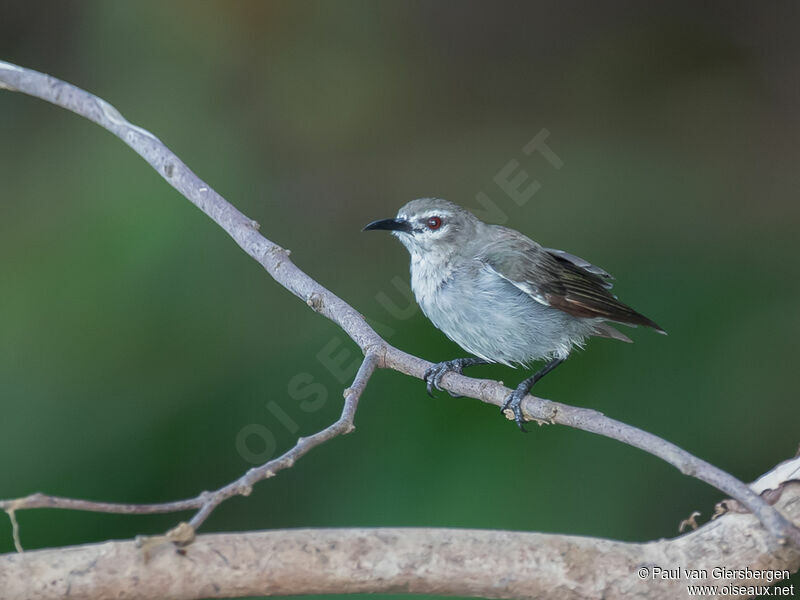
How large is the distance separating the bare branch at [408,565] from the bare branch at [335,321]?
169 millimetres

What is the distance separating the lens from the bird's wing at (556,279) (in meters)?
2.68

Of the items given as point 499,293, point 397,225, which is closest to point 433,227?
point 397,225

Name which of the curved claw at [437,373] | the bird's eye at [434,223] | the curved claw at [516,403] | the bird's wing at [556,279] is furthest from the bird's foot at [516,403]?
the bird's eye at [434,223]

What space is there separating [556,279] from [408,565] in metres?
1.14

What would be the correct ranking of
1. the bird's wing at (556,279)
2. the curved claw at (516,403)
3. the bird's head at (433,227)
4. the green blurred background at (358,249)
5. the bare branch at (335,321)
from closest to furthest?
the bare branch at (335,321), the curved claw at (516,403), the bird's wing at (556,279), the bird's head at (433,227), the green blurred background at (358,249)

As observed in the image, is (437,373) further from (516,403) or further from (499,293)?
(499,293)

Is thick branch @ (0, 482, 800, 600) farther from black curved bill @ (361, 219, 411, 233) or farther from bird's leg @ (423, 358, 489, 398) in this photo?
black curved bill @ (361, 219, 411, 233)

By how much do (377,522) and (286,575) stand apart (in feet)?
5.92

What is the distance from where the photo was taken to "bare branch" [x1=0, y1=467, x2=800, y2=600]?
6.14ft

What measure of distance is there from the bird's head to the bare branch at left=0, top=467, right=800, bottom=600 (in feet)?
3.64

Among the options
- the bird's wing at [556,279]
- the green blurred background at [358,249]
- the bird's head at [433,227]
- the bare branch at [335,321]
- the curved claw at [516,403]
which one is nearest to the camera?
the bare branch at [335,321]

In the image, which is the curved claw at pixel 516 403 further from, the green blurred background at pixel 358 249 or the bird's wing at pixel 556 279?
the green blurred background at pixel 358 249

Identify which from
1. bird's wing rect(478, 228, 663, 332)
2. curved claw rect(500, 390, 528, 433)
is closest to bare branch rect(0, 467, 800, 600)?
curved claw rect(500, 390, 528, 433)

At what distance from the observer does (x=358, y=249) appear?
4.66 metres
